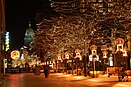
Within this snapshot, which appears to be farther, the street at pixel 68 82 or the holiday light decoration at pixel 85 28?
the holiday light decoration at pixel 85 28

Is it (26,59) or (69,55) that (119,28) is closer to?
(69,55)

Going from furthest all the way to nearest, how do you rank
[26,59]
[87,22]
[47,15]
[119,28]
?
[26,59] < [47,15] < [119,28] < [87,22]

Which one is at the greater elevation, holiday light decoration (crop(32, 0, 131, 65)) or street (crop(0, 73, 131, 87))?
holiday light decoration (crop(32, 0, 131, 65))

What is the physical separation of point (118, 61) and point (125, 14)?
34.5m

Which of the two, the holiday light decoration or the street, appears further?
the holiday light decoration

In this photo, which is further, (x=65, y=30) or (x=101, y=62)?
(x=101, y=62)

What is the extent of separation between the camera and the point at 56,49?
76188 millimetres

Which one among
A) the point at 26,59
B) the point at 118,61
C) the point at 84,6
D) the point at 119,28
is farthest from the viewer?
the point at 26,59

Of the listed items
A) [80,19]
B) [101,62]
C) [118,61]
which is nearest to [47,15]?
[101,62]

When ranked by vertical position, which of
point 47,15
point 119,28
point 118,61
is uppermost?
point 47,15

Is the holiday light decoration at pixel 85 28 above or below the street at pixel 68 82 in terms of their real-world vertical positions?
above

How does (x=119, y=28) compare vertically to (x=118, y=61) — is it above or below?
above

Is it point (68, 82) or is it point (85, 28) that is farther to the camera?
point (85, 28)

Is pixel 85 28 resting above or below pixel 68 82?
above
